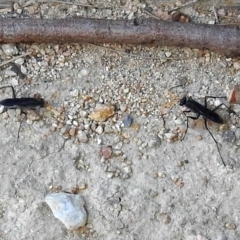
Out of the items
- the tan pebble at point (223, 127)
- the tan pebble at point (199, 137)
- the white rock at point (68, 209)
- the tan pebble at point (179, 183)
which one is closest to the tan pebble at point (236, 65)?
the tan pebble at point (223, 127)

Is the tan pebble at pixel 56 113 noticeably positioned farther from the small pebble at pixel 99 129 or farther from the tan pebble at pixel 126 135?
the tan pebble at pixel 126 135

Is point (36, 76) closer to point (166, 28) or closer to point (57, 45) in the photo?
point (57, 45)

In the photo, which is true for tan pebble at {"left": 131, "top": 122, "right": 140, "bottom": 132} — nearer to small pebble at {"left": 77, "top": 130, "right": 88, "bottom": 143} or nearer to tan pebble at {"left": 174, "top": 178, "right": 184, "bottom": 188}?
small pebble at {"left": 77, "top": 130, "right": 88, "bottom": 143}

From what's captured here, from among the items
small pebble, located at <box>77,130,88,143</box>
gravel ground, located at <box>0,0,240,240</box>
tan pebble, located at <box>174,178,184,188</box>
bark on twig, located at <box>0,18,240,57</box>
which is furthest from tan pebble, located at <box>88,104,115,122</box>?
tan pebble, located at <box>174,178,184,188</box>

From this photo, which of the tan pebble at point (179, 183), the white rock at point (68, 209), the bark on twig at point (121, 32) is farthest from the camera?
the bark on twig at point (121, 32)

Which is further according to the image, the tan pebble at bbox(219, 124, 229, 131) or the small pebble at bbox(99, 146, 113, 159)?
the tan pebble at bbox(219, 124, 229, 131)

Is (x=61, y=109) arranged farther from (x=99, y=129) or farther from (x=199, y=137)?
(x=199, y=137)
